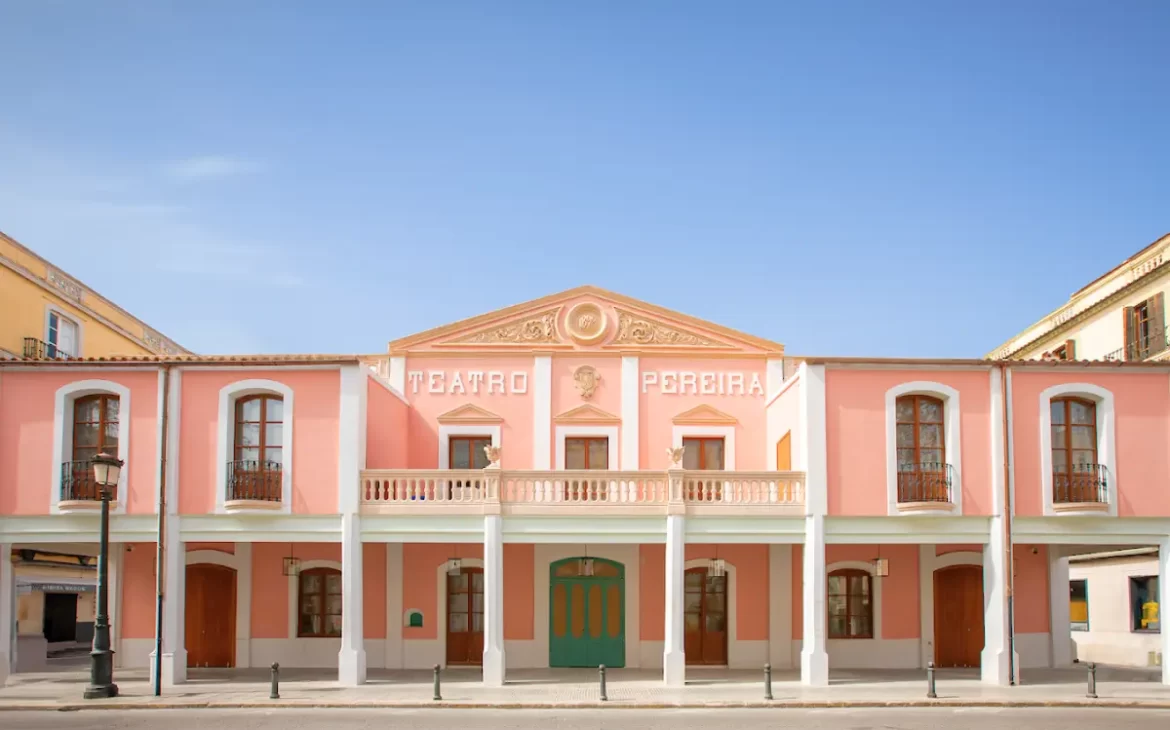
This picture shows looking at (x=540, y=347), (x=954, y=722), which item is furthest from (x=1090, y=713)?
(x=540, y=347)

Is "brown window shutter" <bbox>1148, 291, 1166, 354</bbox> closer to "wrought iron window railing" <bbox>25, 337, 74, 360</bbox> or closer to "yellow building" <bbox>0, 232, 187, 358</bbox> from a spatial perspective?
"wrought iron window railing" <bbox>25, 337, 74, 360</bbox>

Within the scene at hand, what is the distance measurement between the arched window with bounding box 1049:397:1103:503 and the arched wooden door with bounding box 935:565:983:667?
4239 mm

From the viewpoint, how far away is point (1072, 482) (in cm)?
2516

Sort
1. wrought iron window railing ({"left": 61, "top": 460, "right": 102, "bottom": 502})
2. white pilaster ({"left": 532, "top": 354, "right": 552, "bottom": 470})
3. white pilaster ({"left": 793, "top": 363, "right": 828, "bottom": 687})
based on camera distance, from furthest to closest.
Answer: white pilaster ({"left": 532, "top": 354, "right": 552, "bottom": 470}) < wrought iron window railing ({"left": 61, "top": 460, "right": 102, "bottom": 502}) < white pilaster ({"left": 793, "top": 363, "right": 828, "bottom": 687})

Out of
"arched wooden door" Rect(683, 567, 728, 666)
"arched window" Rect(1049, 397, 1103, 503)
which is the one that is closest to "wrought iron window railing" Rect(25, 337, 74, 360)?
"arched wooden door" Rect(683, 567, 728, 666)

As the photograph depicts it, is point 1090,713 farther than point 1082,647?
No

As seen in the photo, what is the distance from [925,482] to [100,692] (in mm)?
17200

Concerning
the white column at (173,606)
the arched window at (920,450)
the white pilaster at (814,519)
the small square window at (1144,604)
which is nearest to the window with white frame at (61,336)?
the white column at (173,606)

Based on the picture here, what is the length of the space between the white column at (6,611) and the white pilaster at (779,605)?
56.2ft

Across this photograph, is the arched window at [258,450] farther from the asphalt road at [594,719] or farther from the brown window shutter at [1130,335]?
the brown window shutter at [1130,335]

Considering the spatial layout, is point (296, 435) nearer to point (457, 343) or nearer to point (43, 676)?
point (457, 343)

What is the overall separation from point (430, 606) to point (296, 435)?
594 centimetres

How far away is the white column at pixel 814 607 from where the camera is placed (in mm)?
24328

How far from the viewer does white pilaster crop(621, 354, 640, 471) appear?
96.2 ft
